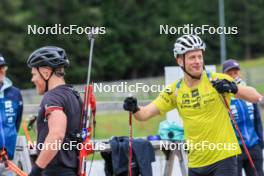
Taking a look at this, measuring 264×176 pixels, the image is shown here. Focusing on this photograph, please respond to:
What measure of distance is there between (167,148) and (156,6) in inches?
2322

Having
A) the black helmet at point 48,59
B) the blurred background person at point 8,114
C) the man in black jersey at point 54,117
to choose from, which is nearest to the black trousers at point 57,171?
the man in black jersey at point 54,117

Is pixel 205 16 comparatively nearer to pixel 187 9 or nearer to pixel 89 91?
pixel 187 9

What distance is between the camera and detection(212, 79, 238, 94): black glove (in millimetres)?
5871

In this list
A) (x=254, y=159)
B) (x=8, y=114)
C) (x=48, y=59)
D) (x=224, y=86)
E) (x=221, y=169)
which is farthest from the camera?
(x=254, y=159)

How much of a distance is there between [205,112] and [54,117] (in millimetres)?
1677

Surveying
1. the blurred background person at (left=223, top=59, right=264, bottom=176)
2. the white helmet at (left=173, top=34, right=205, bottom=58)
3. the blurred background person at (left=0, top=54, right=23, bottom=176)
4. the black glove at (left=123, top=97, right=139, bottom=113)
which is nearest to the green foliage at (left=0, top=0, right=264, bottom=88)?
the blurred background person at (left=0, top=54, right=23, bottom=176)

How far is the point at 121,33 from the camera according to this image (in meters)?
62.4

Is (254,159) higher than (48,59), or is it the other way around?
(48,59)

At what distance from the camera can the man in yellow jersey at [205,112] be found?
604 centimetres

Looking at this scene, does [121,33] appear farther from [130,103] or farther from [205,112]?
[205,112]

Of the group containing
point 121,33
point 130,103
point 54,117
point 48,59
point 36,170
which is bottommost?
point 36,170

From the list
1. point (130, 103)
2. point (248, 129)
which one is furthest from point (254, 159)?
point (130, 103)

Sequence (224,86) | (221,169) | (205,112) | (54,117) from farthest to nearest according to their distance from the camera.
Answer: (205,112) → (221,169) → (224,86) → (54,117)

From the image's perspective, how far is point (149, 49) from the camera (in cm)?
6175
